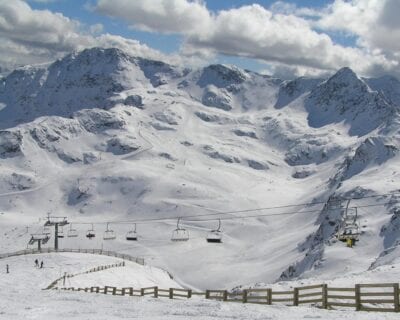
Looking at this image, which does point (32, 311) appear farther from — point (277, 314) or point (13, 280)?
point (13, 280)

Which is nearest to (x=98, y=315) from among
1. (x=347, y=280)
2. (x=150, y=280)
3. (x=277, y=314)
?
(x=277, y=314)

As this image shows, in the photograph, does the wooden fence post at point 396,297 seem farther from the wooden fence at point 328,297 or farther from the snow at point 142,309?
the snow at point 142,309

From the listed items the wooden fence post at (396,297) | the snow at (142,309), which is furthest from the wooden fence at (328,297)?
the snow at (142,309)

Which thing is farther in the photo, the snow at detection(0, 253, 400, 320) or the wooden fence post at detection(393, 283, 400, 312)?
the snow at detection(0, 253, 400, 320)

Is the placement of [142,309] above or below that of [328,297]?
below

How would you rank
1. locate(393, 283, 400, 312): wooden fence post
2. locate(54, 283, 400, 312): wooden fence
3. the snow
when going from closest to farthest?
locate(393, 283, 400, 312): wooden fence post
locate(54, 283, 400, 312): wooden fence
the snow

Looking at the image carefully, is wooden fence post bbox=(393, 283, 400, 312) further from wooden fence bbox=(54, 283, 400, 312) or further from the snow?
the snow

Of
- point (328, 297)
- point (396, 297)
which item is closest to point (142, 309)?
point (328, 297)

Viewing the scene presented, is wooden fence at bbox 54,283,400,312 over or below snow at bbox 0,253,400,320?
over

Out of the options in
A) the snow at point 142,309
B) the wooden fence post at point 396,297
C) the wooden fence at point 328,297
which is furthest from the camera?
the snow at point 142,309

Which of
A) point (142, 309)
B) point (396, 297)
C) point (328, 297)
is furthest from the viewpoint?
point (142, 309)

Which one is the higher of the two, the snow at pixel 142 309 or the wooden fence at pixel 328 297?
the wooden fence at pixel 328 297

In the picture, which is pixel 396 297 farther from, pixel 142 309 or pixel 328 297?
pixel 142 309

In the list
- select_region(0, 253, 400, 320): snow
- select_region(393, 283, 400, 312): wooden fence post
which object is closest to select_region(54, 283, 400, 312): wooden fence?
select_region(393, 283, 400, 312): wooden fence post
